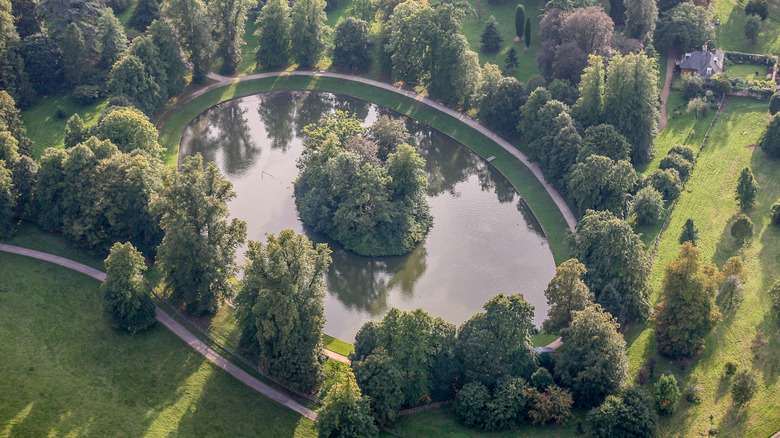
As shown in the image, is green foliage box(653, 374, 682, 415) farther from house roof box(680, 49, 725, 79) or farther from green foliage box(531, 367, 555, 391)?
house roof box(680, 49, 725, 79)

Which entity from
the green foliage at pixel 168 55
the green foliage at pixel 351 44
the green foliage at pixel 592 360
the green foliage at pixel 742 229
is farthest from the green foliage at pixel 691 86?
the green foliage at pixel 168 55

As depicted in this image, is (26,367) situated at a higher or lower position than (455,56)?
lower

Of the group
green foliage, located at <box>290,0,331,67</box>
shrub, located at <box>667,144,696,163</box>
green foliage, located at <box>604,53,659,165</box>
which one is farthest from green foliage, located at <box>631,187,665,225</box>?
green foliage, located at <box>290,0,331,67</box>

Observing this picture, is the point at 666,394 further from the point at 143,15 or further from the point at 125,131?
the point at 143,15

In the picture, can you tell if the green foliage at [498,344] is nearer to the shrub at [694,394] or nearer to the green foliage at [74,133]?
the shrub at [694,394]

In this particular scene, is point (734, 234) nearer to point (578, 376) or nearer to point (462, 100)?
point (578, 376)

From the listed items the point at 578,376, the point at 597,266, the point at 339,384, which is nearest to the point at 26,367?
the point at 339,384
